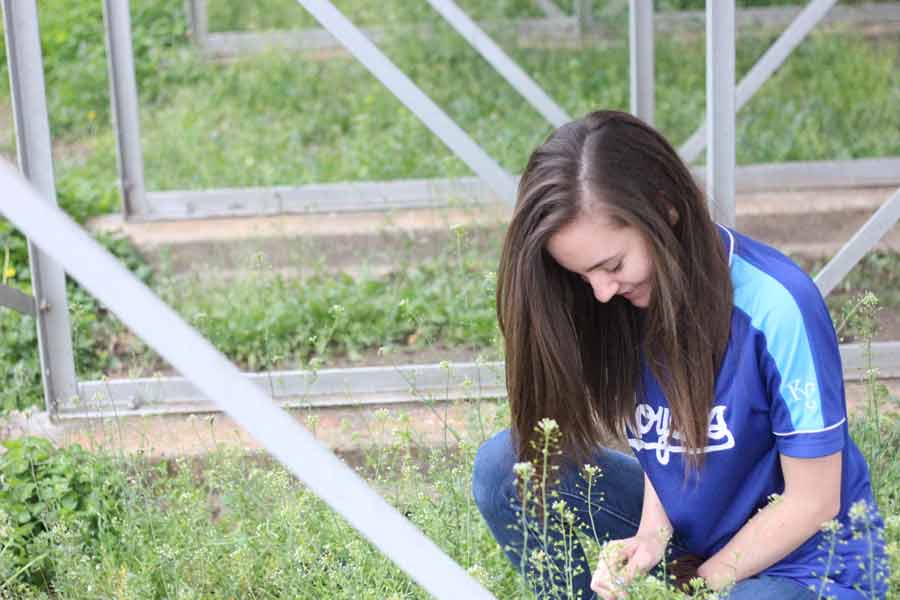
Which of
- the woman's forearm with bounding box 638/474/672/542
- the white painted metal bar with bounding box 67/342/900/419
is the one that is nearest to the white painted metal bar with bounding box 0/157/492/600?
the woman's forearm with bounding box 638/474/672/542

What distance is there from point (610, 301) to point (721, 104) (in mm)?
1083

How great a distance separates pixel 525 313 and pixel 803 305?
45 cm

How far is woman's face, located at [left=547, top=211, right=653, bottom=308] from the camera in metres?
2.23

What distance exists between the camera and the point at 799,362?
7.40 feet

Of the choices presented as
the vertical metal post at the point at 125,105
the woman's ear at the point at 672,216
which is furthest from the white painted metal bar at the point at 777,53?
the vertical metal post at the point at 125,105

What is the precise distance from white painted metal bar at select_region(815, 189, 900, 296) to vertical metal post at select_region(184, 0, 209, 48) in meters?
4.80

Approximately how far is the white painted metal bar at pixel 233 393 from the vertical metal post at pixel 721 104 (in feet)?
5.43

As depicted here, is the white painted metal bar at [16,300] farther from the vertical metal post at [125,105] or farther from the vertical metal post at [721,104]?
the vertical metal post at [721,104]

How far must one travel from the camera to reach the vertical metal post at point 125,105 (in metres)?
5.07

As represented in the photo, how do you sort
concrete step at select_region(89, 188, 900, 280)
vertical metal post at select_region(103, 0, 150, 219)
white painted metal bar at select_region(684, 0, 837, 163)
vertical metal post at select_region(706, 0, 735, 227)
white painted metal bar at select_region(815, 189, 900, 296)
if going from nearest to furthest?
vertical metal post at select_region(706, 0, 735, 227) < white painted metal bar at select_region(815, 189, 900, 296) < white painted metal bar at select_region(684, 0, 837, 163) < vertical metal post at select_region(103, 0, 150, 219) < concrete step at select_region(89, 188, 900, 280)

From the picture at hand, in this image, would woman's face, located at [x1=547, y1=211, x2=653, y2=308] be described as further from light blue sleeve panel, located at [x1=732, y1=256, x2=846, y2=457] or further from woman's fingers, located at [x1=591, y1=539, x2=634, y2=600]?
woman's fingers, located at [x1=591, y1=539, x2=634, y2=600]

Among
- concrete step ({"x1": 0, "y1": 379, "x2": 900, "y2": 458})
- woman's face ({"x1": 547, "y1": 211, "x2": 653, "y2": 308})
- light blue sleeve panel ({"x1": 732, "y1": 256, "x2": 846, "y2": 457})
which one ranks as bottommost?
concrete step ({"x1": 0, "y1": 379, "x2": 900, "y2": 458})

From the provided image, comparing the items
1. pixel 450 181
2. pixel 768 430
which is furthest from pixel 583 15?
pixel 768 430

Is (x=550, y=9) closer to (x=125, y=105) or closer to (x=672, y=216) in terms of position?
(x=125, y=105)
